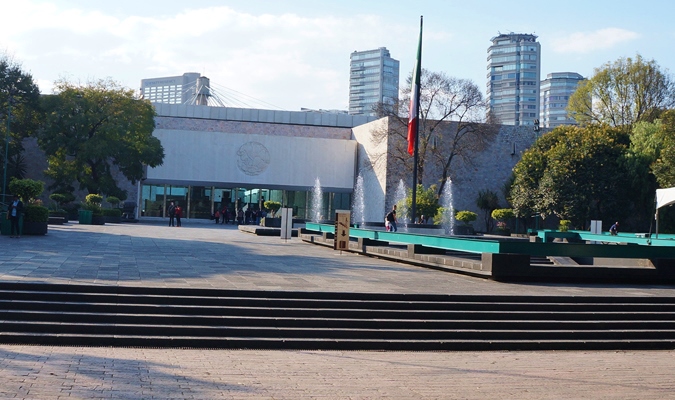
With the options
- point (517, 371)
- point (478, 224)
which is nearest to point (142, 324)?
point (517, 371)

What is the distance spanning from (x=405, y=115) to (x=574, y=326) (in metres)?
35.3

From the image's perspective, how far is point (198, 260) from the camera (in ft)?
57.6

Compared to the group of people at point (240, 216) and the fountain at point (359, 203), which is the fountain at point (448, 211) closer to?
the fountain at point (359, 203)

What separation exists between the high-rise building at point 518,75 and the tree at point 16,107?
126 m

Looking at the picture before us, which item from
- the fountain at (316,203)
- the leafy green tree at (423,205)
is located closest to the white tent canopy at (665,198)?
the leafy green tree at (423,205)

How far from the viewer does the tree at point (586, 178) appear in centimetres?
4159

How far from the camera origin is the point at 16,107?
44156 mm

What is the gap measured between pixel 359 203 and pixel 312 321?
1677 inches

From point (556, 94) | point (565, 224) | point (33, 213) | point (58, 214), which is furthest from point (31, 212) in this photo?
point (556, 94)

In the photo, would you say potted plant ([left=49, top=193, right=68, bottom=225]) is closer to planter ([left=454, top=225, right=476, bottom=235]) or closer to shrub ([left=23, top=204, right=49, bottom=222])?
shrub ([left=23, top=204, right=49, bottom=222])

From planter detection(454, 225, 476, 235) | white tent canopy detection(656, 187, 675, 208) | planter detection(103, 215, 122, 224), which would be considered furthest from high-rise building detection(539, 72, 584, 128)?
white tent canopy detection(656, 187, 675, 208)

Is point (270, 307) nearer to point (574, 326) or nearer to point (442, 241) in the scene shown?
point (574, 326)

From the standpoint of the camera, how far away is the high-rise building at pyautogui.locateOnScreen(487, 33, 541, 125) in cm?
16088

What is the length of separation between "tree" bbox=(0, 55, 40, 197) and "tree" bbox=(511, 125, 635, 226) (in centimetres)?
2918
